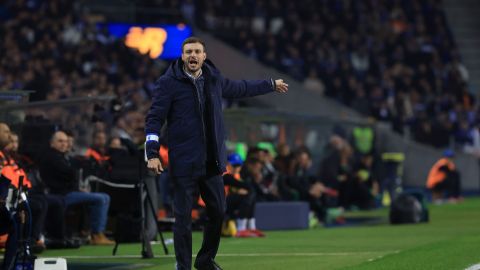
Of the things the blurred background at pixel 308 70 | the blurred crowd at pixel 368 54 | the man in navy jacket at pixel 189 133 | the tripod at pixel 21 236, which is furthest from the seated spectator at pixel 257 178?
the blurred crowd at pixel 368 54

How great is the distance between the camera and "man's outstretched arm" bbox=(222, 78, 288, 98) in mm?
13039

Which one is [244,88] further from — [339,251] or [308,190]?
[308,190]

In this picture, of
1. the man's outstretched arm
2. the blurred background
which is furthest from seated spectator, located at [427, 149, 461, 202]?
the man's outstretched arm

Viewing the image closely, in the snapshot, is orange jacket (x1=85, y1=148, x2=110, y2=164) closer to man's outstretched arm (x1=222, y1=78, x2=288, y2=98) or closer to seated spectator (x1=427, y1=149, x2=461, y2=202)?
man's outstretched arm (x1=222, y1=78, x2=288, y2=98)

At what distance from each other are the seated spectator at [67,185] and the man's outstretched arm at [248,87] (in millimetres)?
5749

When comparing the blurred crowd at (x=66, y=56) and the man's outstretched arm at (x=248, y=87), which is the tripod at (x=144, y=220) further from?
the blurred crowd at (x=66, y=56)

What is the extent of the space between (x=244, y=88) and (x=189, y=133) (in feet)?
2.85

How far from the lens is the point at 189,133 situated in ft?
41.1

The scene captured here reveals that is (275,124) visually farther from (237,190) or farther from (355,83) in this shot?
(355,83)

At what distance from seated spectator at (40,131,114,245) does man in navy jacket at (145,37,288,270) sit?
5.98m

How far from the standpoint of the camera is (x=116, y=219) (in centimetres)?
1905

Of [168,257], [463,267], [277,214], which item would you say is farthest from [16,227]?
[277,214]

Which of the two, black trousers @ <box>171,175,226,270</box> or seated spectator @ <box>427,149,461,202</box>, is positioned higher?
black trousers @ <box>171,175,226,270</box>

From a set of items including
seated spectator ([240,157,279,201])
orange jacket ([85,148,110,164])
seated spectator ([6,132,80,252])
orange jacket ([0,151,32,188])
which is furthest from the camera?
seated spectator ([240,157,279,201])
